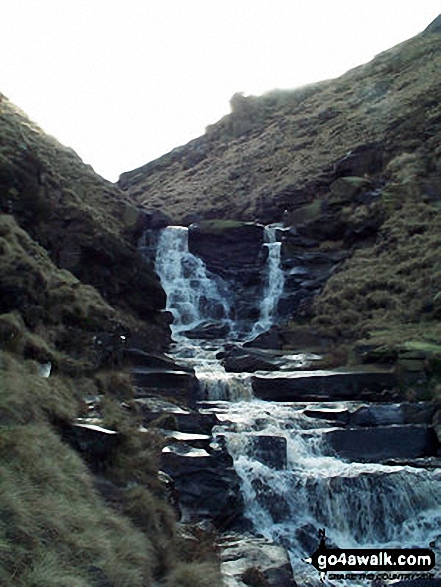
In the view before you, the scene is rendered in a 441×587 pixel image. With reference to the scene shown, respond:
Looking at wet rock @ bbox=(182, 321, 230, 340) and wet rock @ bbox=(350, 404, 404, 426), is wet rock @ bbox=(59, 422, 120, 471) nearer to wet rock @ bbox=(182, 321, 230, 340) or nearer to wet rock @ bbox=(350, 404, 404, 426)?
wet rock @ bbox=(350, 404, 404, 426)

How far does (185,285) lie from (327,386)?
16.6 meters

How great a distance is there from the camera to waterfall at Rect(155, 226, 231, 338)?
36.4 metres

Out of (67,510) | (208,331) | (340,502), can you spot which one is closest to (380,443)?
(340,502)

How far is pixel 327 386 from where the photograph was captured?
22.8 m

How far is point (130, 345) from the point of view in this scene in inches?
885

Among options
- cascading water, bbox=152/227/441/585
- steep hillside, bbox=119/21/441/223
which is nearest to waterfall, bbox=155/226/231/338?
steep hillside, bbox=119/21/441/223

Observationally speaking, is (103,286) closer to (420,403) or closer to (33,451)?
(420,403)

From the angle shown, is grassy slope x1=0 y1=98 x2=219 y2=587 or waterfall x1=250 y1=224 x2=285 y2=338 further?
waterfall x1=250 y1=224 x2=285 y2=338

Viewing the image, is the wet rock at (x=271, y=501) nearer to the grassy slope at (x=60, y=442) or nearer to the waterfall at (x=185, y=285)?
the grassy slope at (x=60, y=442)

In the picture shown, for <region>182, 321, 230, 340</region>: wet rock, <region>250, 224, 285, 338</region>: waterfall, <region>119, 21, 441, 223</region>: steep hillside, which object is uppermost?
<region>119, 21, 441, 223</region>: steep hillside

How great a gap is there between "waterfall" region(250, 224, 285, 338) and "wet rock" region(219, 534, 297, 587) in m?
22.5

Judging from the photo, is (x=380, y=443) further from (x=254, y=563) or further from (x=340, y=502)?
(x=254, y=563)

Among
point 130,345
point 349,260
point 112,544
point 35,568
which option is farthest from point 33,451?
point 349,260
